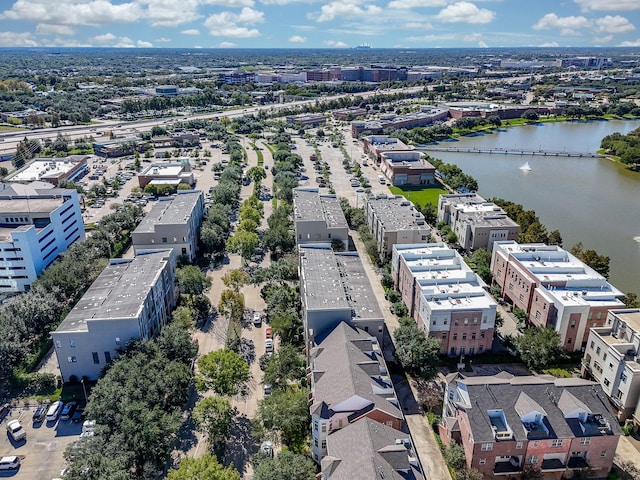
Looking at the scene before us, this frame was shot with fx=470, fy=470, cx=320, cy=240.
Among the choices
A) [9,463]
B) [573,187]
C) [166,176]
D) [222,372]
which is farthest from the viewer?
[573,187]

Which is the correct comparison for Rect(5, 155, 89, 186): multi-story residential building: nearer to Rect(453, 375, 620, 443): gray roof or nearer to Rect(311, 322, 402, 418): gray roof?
Rect(311, 322, 402, 418): gray roof

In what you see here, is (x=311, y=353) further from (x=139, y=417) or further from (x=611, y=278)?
(x=611, y=278)

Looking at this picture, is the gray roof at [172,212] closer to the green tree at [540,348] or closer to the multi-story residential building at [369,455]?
the multi-story residential building at [369,455]

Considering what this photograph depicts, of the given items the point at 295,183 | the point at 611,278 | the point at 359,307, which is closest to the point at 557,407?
the point at 359,307

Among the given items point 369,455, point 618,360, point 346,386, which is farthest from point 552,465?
point 346,386

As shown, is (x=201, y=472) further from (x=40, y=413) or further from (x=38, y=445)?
(x=40, y=413)

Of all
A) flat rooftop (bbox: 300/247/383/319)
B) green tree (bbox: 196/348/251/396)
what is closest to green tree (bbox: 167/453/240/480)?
green tree (bbox: 196/348/251/396)
